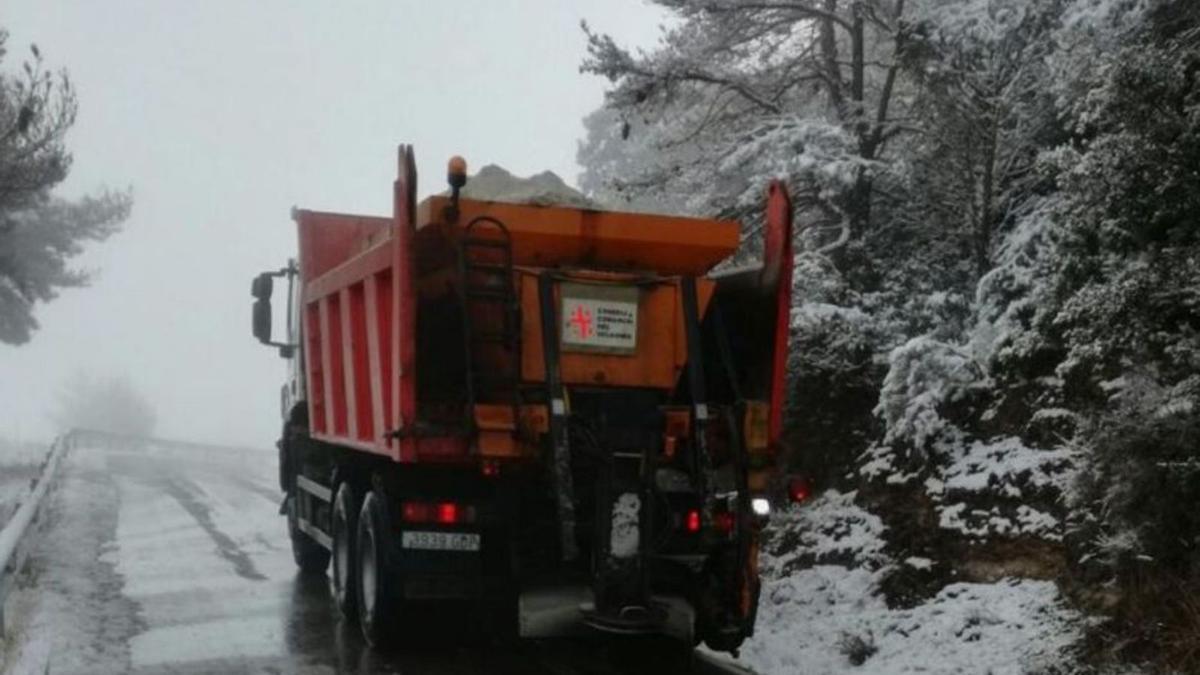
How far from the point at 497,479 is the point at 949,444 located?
4.04 meters

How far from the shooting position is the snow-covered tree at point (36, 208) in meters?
17.5

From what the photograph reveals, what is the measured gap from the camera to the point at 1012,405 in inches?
393

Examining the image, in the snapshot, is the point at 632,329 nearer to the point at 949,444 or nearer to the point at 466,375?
the point at 466,375

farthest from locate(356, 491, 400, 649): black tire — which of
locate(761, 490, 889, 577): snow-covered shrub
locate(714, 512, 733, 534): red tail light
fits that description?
locate(761, 490, 889, 577): snow-covered shrub

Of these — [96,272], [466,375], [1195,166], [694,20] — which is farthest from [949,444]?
[96,272]

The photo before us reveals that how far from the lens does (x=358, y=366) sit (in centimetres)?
916

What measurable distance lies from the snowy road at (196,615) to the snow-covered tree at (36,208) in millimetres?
5002

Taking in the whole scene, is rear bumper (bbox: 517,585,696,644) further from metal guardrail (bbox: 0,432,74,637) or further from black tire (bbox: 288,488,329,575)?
black tire (bbox: 288,488,329,575)

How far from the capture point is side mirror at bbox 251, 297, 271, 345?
12.6 m

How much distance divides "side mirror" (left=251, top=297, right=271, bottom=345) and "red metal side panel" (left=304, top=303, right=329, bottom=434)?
1.38m

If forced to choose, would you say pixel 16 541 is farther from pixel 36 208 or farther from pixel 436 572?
pixel 36 208

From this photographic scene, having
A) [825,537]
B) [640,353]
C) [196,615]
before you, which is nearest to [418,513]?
[640,353]

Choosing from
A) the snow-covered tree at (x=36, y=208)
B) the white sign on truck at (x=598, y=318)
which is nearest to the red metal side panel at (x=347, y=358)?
the white sign on truck at (x=598, y=318)

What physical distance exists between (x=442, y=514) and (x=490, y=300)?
144 centimetres
